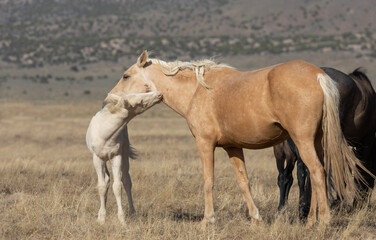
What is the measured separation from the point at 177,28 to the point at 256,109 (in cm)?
7397

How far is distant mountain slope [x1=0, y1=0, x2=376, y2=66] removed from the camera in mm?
61250

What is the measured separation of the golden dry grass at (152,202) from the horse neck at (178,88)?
1448mm

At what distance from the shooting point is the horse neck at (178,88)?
728 centimetres

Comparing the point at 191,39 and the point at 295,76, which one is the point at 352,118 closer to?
the point at 295,76

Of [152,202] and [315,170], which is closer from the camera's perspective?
[315,170]

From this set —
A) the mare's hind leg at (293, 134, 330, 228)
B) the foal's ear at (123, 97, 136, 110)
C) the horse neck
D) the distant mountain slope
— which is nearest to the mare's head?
the horse neck

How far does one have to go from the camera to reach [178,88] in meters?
7.34

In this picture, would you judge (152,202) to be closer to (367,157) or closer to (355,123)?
(355,123)

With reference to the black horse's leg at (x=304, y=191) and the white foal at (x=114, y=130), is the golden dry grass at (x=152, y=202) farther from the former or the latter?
the white foal at (x=114, y=130)

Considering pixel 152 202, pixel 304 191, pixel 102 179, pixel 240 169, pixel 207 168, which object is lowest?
pixel 152 202

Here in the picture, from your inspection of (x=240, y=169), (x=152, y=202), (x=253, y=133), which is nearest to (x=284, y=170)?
(x=240, y=169)

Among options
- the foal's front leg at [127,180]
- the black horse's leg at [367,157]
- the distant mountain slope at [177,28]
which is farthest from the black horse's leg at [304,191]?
the distant mountain slope at [177,28]

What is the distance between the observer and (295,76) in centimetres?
602

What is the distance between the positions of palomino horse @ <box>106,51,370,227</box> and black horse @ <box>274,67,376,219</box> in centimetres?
107
